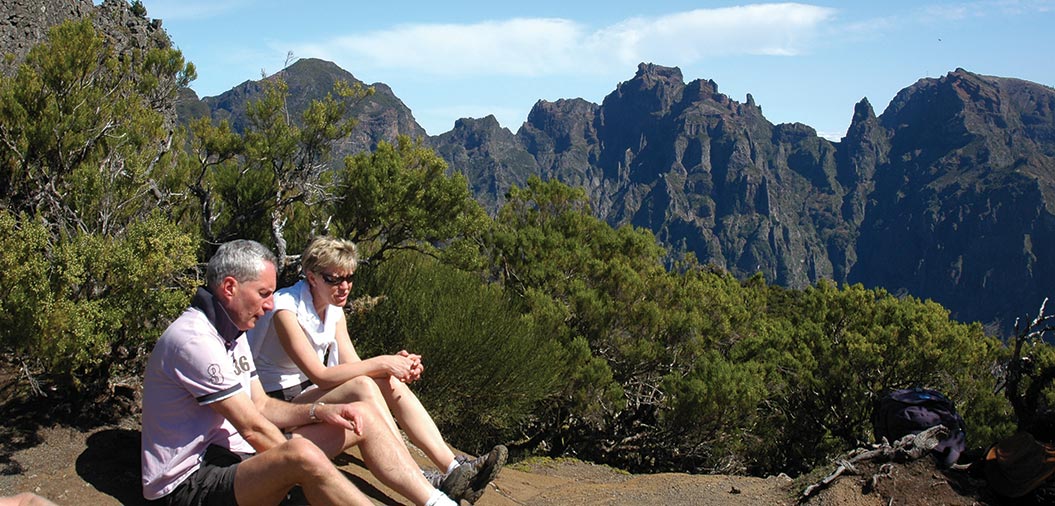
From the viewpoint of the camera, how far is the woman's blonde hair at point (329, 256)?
173 inches

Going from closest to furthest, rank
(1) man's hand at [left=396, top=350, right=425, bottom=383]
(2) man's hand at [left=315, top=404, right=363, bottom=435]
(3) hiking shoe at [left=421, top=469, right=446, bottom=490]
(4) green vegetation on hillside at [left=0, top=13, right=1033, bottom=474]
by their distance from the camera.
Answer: (2) man's hand at [left=315, top=404, right=363, bottom=435] → (3) hiking shoe at [left=421, top=469, right=446, bottom=490] → (1) man's hand at [left=396, top=350, right=425, bottom=383] → (4) green vegetation on hillside at [left=0, top=13, right=1033, bottom=474]

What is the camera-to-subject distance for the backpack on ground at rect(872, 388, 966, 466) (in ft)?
21.5

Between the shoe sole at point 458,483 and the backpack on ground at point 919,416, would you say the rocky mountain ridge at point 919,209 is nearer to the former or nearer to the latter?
the backpack on ground at point 919,416

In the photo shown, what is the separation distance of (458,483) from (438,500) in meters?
0.38

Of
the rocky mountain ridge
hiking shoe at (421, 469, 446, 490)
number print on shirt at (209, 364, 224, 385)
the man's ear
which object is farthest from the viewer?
the rocky mountain ridge

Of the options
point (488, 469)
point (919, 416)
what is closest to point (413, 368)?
point (488, 469)

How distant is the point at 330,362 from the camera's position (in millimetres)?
4723

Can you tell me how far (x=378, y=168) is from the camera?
1023 centimetres

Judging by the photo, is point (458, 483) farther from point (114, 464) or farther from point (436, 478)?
point (114, 464)

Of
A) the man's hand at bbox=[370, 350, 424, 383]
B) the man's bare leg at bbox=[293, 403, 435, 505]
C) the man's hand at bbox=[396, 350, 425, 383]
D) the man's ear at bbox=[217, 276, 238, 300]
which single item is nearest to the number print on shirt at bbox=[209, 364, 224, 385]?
the man's ear at bbox=[217, 276, 238, 300]

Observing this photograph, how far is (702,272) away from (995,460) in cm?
1258

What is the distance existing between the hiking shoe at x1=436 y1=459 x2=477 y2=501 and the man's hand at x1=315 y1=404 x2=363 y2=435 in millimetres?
629

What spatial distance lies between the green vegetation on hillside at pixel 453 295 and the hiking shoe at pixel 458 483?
111 inches

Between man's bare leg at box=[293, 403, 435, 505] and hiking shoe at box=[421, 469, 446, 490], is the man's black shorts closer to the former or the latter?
man's bare leg at box=[293, 403, 435, 505]
